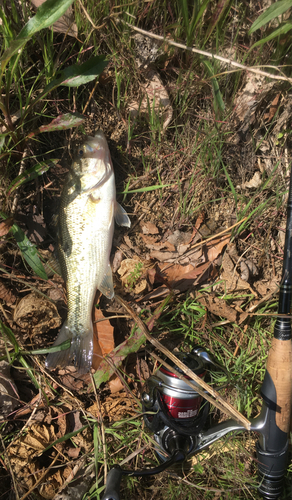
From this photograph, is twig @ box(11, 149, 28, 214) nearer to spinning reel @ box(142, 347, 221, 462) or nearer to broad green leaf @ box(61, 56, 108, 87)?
broad green leaf @ box(61, 56, 108, 87)

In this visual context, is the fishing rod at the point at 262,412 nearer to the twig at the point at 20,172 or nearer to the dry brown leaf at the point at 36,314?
the dry brown leaf at the point at 36,314

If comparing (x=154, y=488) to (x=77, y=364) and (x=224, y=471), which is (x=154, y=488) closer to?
(x=224, y=471)

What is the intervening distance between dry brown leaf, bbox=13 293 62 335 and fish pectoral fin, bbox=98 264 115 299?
432mm

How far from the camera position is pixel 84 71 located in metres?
2.24

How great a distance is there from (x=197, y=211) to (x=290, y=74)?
1254mm

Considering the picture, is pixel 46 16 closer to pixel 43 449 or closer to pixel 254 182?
pixel 254 182

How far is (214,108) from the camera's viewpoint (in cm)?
245

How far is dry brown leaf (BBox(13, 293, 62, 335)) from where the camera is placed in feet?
8.14

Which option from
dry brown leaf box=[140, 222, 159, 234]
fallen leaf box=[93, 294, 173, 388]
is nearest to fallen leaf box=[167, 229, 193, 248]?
dry brown leaf box=[140, 222, 159, 234]

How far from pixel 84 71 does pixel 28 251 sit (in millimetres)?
1345

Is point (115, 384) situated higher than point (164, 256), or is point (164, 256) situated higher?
point (164, 256)

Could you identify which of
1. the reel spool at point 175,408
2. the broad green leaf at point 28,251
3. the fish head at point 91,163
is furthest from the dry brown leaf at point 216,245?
the broad green leaf at point 28,251

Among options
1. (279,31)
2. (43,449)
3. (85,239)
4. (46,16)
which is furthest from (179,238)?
(43,449)

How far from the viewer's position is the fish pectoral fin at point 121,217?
250cm
